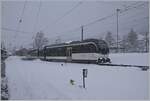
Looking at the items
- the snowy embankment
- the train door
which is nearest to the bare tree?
the train door

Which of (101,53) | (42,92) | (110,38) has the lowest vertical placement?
(42,92)

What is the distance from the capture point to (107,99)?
22.9 ft

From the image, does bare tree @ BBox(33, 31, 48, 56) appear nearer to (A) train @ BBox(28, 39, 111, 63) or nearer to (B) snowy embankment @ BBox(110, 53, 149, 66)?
(A) train @ BBox(28, 39, 111, 63)

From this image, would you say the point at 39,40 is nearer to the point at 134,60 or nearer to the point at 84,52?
the point at 84,52

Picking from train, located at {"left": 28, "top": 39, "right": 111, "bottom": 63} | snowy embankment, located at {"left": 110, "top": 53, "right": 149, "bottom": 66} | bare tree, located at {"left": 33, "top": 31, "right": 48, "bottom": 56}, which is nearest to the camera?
snowy embankment, located at {"left": 110, "top": 53, "right": 149, "bottom": 66}

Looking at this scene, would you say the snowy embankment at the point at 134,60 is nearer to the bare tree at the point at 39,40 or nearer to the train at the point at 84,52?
the train at the point at 84,52

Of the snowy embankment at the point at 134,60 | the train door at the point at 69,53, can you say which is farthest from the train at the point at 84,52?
the snowy embankment at the point at 134,60

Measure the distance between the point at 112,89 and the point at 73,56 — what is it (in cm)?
1843

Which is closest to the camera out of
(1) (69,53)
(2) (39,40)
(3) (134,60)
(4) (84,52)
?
(4) (84,52)

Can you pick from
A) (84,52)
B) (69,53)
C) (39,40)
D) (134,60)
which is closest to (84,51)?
(84,52)

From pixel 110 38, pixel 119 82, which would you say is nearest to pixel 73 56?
pixel 119 82

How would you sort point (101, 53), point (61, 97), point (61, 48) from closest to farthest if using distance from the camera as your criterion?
point (61, 97)
point (101, 53)
point (61, 48)

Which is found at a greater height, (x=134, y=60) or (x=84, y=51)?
(x=84, y=51)

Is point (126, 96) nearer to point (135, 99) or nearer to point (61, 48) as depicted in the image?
point (135, 99)
